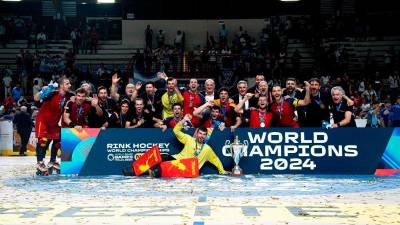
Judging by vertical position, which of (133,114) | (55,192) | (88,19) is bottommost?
(55,192)

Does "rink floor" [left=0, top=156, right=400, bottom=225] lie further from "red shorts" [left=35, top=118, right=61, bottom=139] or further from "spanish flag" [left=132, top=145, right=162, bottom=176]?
"red shorts" [left=35, top=118, right=61, bottom=139]

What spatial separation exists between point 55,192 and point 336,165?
Result: 6.15 metres

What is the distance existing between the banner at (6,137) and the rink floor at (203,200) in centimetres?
986

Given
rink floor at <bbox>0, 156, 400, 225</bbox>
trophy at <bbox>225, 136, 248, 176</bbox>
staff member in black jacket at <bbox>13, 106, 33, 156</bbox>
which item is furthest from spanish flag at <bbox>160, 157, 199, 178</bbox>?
staff member in black jacket at <bbox>13, 106, 33, 156</bbox>

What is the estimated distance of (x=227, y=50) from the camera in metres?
30.5

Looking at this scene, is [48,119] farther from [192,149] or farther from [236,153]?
[236,153]

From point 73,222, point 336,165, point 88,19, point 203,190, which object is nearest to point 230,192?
point 203,190

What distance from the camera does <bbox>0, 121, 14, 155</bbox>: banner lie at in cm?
2200

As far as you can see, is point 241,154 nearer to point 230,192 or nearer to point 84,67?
point 230,192

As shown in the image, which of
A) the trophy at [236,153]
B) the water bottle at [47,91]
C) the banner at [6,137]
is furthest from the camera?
the banner at [6,137]

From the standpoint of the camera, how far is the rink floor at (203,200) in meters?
7.09

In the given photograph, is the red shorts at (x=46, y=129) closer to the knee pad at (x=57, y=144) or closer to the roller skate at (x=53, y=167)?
the knee pad at (x=57, y=144)

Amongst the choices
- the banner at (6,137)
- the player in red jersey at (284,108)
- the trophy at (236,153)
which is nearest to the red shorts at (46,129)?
the trophy at (236,153)

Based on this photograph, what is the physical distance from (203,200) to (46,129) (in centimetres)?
567
